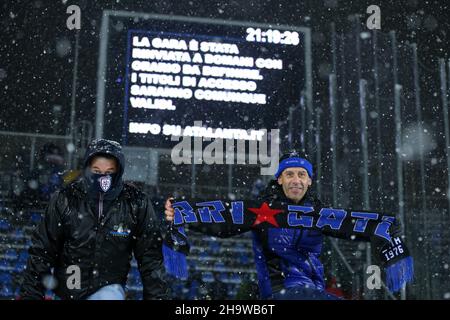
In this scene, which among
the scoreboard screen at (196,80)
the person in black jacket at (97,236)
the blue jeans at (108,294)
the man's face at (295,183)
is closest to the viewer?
the blue jeans at (108,294)

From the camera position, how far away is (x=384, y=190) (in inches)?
355

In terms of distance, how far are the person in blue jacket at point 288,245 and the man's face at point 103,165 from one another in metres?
0.68

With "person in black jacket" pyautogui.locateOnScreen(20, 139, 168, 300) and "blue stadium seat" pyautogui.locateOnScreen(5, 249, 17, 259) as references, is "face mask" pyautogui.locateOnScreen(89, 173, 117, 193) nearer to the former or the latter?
"person in black jacket" pyautogui.locateOnScreen(20, 139, 168, 300)

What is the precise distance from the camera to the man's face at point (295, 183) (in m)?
4.16

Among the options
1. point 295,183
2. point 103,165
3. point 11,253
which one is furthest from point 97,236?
point 11,253

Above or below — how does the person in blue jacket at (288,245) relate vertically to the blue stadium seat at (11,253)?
above

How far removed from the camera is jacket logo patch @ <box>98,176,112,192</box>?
147 inches

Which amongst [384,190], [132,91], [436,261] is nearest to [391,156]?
[384,190]

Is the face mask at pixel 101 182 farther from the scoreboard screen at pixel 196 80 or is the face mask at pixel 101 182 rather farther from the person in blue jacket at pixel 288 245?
the scoreboard screen at pixel 196 80

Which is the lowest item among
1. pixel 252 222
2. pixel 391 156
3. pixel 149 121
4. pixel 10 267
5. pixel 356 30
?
pixel 10 267

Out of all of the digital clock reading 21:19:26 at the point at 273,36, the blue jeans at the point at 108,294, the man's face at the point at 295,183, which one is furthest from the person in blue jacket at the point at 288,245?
the digital clock reading 21:19:26 at the point at 273,36
